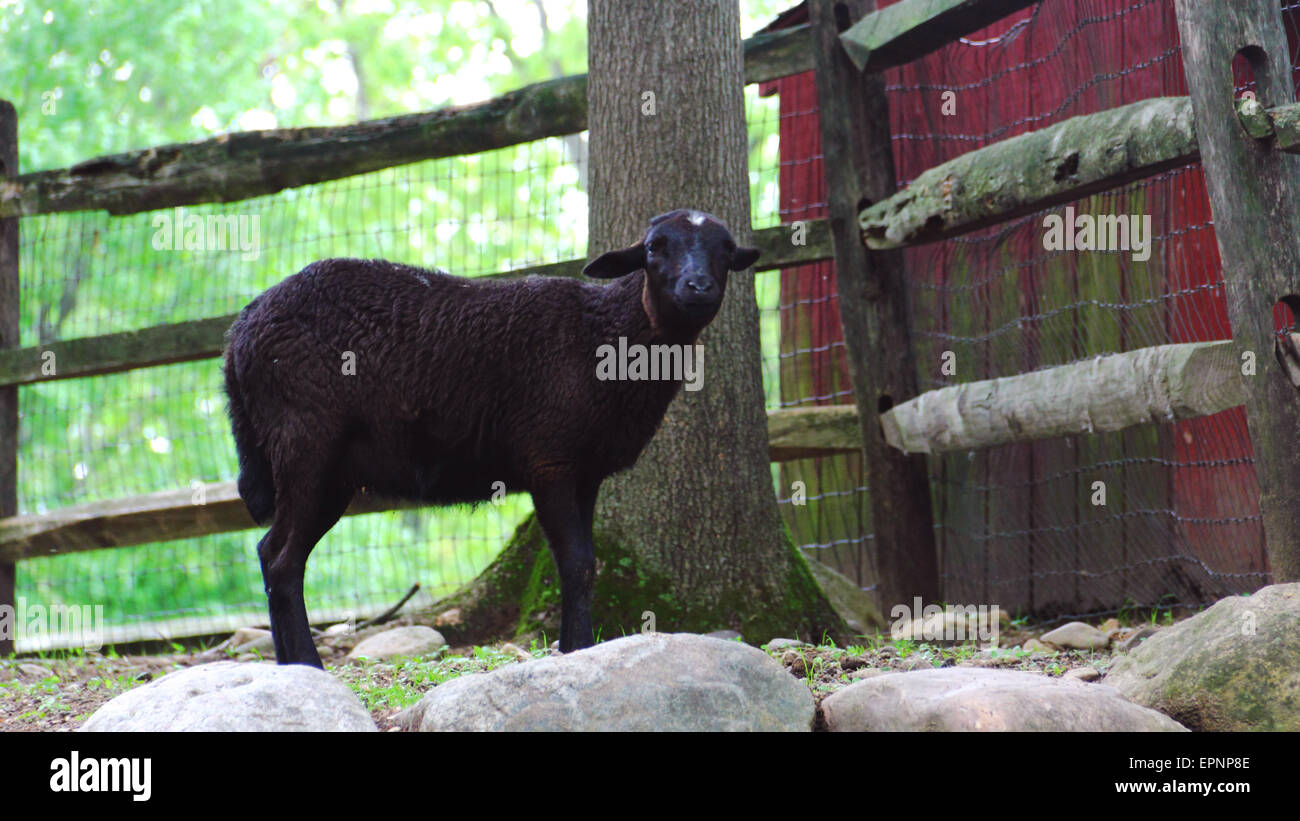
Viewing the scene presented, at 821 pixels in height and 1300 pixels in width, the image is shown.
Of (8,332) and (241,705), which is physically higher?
(8,332)

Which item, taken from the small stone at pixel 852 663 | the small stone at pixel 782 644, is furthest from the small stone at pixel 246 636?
the small stone at pixel 852 663

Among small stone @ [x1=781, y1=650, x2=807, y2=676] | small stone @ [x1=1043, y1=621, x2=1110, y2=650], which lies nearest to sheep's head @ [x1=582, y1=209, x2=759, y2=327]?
small stone @ [x1=781, y1=650, x2=807, y2=676]

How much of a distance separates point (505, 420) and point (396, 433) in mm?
434

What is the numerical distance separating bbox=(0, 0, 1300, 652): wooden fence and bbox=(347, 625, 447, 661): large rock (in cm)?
84

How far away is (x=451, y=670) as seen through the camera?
464 centimetres

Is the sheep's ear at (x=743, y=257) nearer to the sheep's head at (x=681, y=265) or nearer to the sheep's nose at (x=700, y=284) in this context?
the sheep's head at (x=681, y=265)

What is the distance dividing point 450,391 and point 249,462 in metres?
0.87

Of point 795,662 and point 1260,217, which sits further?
point 795,662

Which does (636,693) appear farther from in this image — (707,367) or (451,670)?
(707,367)

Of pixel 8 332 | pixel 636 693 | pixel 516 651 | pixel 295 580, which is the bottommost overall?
pixel 516 651

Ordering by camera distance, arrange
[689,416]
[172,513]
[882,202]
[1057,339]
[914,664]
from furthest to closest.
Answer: [172,513] < [1057,339] < [882,202] < [689,416] < [914,664]

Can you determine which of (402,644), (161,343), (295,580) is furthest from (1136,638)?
(161,343)

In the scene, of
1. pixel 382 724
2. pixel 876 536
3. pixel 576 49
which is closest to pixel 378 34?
pixel 576 49

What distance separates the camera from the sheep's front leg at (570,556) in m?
4.36
